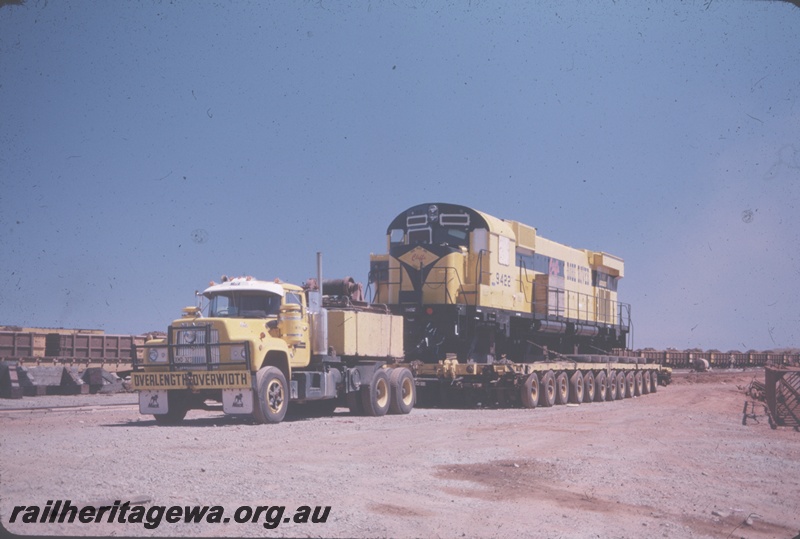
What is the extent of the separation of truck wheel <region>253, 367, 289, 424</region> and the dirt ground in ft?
1.09

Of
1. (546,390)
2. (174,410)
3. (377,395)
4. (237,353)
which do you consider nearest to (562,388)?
(546,390)

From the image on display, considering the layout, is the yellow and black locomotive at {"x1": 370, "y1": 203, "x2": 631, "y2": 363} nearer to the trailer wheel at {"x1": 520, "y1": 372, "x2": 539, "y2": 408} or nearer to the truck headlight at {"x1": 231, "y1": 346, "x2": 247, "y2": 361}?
the trailer wheel at {"x1": 520, "y1": 372, "x2": 539, "y2": 408}

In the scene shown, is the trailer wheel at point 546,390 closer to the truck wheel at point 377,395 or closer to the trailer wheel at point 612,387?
the trailer wheel at point 612,387

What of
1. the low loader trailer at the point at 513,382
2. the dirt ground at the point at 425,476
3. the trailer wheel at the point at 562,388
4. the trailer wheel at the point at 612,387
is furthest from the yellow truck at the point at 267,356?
the trailer wheel at the point at 612,387

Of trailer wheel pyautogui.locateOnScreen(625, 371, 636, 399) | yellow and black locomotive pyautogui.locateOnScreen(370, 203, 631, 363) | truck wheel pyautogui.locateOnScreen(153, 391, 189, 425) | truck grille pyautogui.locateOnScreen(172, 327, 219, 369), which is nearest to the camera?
truck grille pyautogui.locateOnScreen(172, 327, 219, 369)

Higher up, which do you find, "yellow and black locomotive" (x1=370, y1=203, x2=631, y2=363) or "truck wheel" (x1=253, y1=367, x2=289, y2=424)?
"yellow and black locomotive" (x1=370, y1=203, x2=631, y2=363)

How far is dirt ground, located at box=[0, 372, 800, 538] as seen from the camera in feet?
24.8

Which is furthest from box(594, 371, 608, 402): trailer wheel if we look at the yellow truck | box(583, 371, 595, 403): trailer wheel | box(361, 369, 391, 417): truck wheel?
box(361, 369, 391, 417): truck wheel

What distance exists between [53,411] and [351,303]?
8.07 metres

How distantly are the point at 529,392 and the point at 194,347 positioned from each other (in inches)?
437

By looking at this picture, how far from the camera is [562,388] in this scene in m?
26.3

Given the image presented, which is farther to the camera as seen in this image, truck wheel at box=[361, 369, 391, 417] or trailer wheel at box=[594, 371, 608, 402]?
trailer wheel at box=[594, 371, 608, 402]

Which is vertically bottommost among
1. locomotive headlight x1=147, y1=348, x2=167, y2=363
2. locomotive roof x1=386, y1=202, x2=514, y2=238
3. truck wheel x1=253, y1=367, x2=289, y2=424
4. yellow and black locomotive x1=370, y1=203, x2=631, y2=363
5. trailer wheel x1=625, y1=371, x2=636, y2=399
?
trailer wheel x1=625, y1=371, x2=636, y2=399

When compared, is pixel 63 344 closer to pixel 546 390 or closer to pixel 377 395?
pixel 377 395
